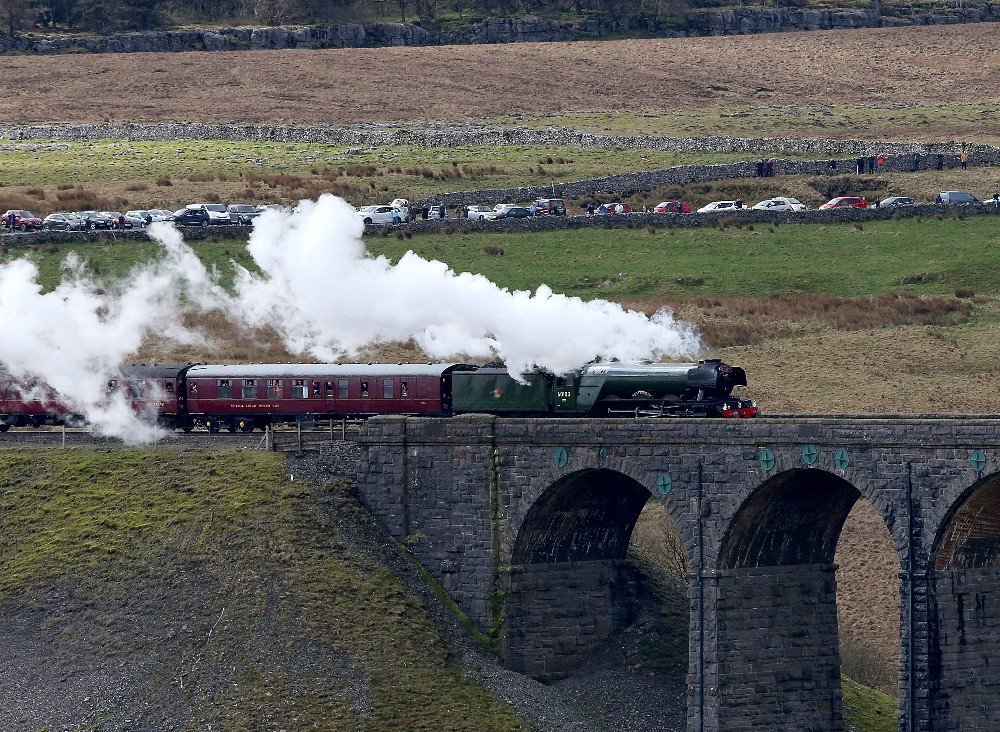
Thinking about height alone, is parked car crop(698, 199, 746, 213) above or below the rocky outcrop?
below

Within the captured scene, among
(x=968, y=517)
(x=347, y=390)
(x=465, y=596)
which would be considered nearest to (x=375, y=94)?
Result: (x=347, y=390)

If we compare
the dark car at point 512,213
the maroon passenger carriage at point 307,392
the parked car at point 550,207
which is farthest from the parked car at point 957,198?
the maroon passenger carriage at point 307,392

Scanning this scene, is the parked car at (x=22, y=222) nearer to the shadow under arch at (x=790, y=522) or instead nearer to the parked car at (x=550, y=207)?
the parked car at (x=550, y=207)

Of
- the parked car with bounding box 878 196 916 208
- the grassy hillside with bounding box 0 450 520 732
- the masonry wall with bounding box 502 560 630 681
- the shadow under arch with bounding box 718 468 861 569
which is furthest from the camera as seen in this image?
the parked car with bounding box 878 196 916 208

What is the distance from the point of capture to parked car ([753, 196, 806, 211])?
103312mm

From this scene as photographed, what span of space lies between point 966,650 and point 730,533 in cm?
669

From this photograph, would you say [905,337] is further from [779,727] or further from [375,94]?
[375,94]

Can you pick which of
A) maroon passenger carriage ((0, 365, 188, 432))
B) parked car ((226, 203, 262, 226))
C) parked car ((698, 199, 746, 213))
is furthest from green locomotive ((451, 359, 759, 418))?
parked car ((698, 199, 746, 213))

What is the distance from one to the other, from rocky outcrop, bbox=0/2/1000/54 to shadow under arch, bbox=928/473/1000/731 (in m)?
132

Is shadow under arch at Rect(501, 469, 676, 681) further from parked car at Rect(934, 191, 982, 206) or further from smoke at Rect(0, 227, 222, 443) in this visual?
parked car at Rect(934, 191, 982, 206)

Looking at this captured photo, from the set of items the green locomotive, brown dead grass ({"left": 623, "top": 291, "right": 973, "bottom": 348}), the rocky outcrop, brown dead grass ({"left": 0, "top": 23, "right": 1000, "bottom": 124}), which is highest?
the rocky outcrop

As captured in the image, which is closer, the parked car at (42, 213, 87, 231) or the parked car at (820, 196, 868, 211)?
the parked car at (42, 213, 87, 231)

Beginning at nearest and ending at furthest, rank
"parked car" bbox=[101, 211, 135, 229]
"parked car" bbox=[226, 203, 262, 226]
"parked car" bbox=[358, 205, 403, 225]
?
"parked car" bbox=[358, 205, 403, 225] < "parked car" bbox=[101, 211, 135, 229] < "parked car" bbox=[226, 203, 262, 226]

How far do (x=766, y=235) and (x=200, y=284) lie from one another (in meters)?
29.1
